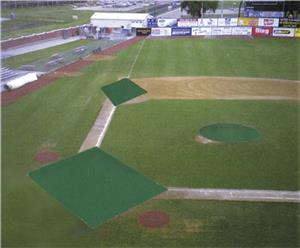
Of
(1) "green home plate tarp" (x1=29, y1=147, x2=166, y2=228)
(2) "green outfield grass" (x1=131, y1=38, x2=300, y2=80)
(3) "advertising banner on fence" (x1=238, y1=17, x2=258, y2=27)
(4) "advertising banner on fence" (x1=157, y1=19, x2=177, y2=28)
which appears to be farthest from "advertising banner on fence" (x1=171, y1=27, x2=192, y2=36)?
(1) "green home plate tarp" (x1=29, y1=147, x2=166, y2=228)

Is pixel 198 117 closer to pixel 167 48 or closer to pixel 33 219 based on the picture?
pixel 33 219

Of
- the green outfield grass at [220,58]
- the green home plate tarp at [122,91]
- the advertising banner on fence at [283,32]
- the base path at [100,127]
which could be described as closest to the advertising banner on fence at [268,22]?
the advertising banner on fence at [283,32]

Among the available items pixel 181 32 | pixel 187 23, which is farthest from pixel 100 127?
pixel 187 23

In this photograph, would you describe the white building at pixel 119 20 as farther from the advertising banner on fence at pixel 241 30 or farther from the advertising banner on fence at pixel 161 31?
the advertising banner on fence at pixel 241 30

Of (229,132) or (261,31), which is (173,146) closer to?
(229,132)

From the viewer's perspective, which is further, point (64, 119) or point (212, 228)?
point (64, 119)

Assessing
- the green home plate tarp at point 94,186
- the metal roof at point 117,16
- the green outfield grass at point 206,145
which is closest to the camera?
the green home plate tarp at point 94,186

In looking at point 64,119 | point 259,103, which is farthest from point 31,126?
point 259,103
